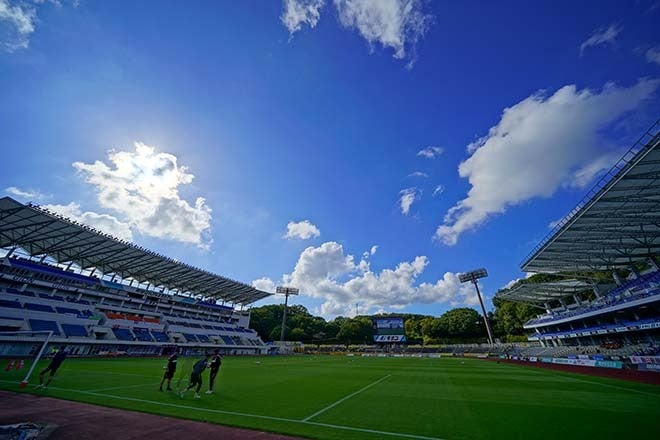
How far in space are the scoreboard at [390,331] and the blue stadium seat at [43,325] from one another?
6251 centimetres

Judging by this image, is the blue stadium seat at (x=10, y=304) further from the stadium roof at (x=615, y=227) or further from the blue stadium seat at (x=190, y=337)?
the stadium roof at (x=615, y=227)

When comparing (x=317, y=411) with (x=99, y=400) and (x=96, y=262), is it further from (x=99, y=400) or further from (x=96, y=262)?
(x=96, y=262)

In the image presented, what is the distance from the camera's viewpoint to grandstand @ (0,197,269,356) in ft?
111

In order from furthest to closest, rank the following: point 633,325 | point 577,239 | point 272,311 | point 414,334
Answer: point 272,311, point 414,334, point 633,325, point 577,239

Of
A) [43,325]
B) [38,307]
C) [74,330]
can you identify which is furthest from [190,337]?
[43,325]

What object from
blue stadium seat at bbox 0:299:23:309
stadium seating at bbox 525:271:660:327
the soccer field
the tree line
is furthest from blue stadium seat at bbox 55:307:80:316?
stadium seating at bbox 525:271:660:327

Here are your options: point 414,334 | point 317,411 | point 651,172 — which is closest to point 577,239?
point 651,172

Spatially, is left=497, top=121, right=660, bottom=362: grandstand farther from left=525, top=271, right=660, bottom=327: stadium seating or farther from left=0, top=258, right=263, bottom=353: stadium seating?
left=0, top=258, right=263, bottom=353: stadium seating

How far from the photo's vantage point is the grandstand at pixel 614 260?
899 inches

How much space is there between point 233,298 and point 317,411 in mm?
71669

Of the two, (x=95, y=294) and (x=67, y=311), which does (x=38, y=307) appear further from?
(x=95, y=294)

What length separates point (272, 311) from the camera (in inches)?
4013

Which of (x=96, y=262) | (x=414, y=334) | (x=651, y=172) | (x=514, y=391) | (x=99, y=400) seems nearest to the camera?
(x=99, y=400)

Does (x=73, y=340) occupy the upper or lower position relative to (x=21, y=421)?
upper
